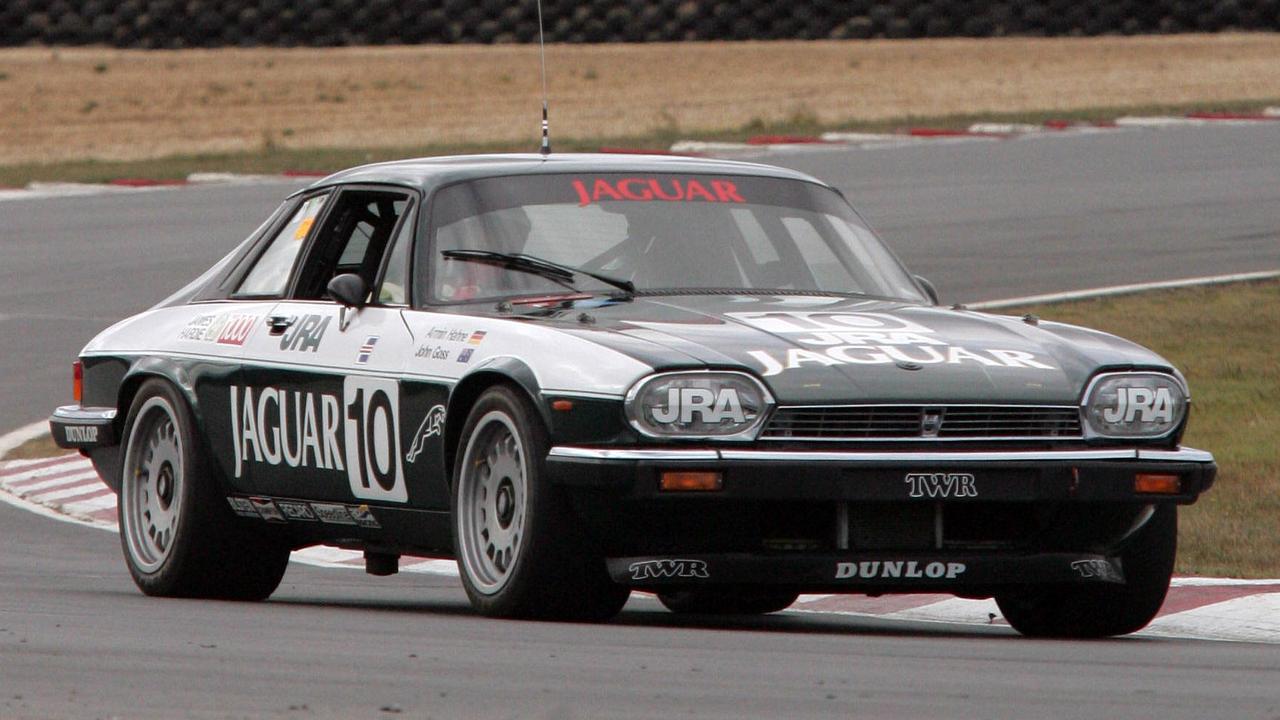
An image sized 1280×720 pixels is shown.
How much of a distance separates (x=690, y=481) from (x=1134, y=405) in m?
1.22

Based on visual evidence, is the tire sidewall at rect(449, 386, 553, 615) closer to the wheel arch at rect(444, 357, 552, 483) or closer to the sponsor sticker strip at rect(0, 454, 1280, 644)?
the wheel arch at rect(444, 357, 552, 483)

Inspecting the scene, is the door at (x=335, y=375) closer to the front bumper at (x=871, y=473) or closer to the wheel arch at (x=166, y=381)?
the wheel arch at (x=166, y=381)

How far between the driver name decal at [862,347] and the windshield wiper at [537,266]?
0.48 metres

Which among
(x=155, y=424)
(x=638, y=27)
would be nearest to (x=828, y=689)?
(x=155, y=424)

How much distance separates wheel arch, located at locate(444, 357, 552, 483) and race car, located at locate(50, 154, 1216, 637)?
1 centimetres

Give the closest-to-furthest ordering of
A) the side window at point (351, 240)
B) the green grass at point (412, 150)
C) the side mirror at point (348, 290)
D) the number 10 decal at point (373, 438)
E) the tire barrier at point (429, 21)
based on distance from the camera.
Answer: the number 10 decal at point (373, 438), the side mirror at point (348, 290), the side window at point (351, 240), the green grass at point (412, 150), the tire barrier at point (429, 21)

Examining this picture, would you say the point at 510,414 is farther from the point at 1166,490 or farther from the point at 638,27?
the point at 638,27

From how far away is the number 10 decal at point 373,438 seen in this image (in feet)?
23.7

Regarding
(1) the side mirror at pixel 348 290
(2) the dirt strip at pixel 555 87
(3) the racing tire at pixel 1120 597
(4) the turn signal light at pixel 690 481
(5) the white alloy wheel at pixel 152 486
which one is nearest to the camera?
(4) the turn signal light at pixel 690 481

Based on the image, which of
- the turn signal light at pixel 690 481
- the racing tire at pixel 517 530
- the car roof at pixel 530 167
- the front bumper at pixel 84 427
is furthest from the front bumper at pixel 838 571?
the front bumper at pixel 84 427

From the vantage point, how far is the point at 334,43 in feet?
152

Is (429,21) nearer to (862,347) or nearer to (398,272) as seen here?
(398,272)

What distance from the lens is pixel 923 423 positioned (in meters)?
6.45

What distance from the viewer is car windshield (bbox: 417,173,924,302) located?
7.37 metres
